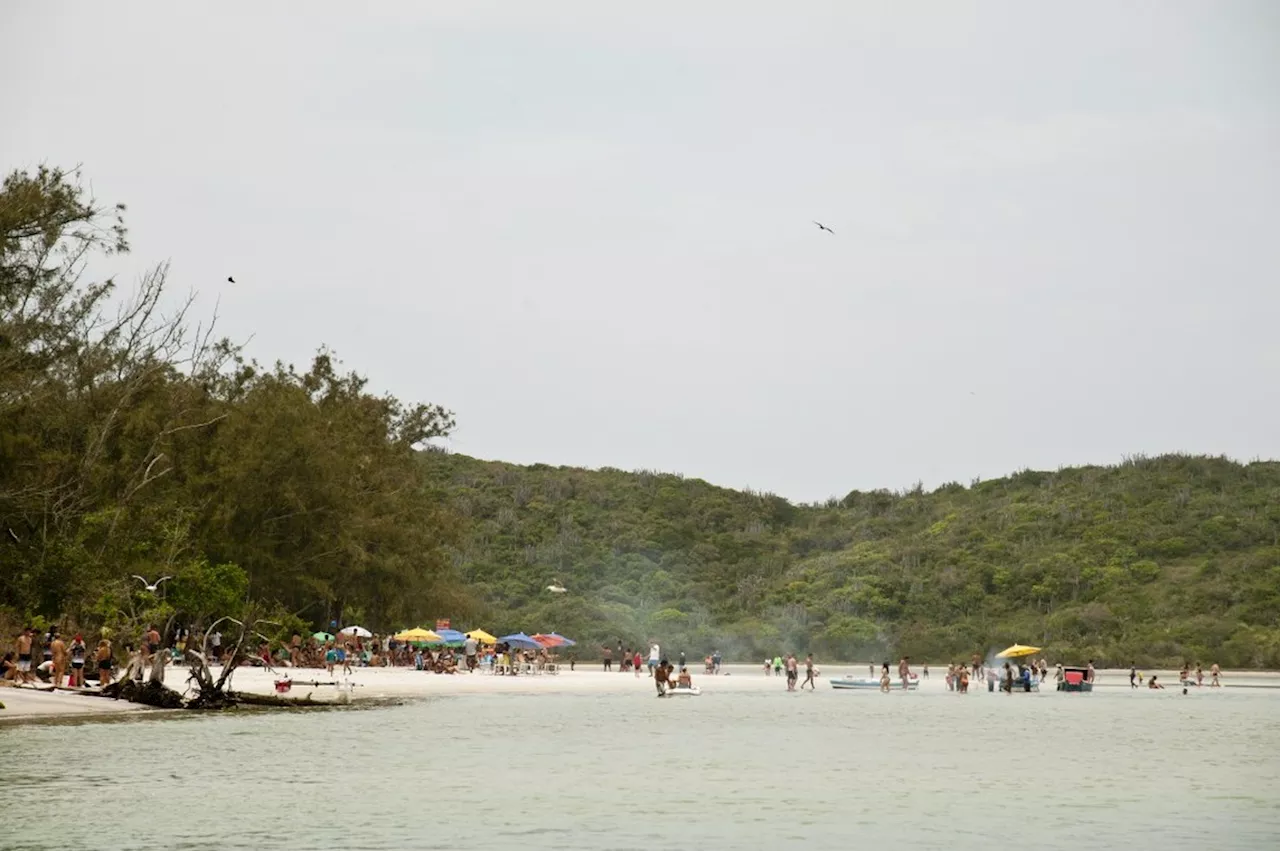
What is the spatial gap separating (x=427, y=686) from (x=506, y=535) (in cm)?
6381

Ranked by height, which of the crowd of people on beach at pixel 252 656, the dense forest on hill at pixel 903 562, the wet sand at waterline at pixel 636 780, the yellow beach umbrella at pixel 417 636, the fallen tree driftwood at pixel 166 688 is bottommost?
the wet sand at waterline at pixel 636 780

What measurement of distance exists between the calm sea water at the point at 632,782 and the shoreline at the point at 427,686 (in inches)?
97.6

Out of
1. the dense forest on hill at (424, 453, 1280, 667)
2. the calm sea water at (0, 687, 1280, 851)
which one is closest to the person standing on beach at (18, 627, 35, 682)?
the calm sea water at (0, 687, 1280, 851)

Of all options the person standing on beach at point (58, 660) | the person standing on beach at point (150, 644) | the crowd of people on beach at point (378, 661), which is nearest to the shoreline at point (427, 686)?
the crowd of people on beach at point (378, 661)

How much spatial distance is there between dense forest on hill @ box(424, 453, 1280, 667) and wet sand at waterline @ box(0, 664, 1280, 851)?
45.0m

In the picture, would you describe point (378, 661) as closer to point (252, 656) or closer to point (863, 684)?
point (252, 656)

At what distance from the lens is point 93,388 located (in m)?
52.7

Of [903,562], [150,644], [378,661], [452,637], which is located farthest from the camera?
[903,562]

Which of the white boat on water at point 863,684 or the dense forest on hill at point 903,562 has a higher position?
the dense forest on hill at point 903,562

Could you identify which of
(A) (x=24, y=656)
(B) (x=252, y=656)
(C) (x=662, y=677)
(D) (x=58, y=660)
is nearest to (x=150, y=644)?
(D) (x=58, y=660)

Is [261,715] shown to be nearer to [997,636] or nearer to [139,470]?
[139,470]

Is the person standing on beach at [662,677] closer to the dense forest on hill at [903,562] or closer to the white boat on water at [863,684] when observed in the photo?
the white boat on water at [863,684]

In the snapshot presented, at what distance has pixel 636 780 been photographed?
29.3m

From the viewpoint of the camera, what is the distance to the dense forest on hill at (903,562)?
94750 mm
